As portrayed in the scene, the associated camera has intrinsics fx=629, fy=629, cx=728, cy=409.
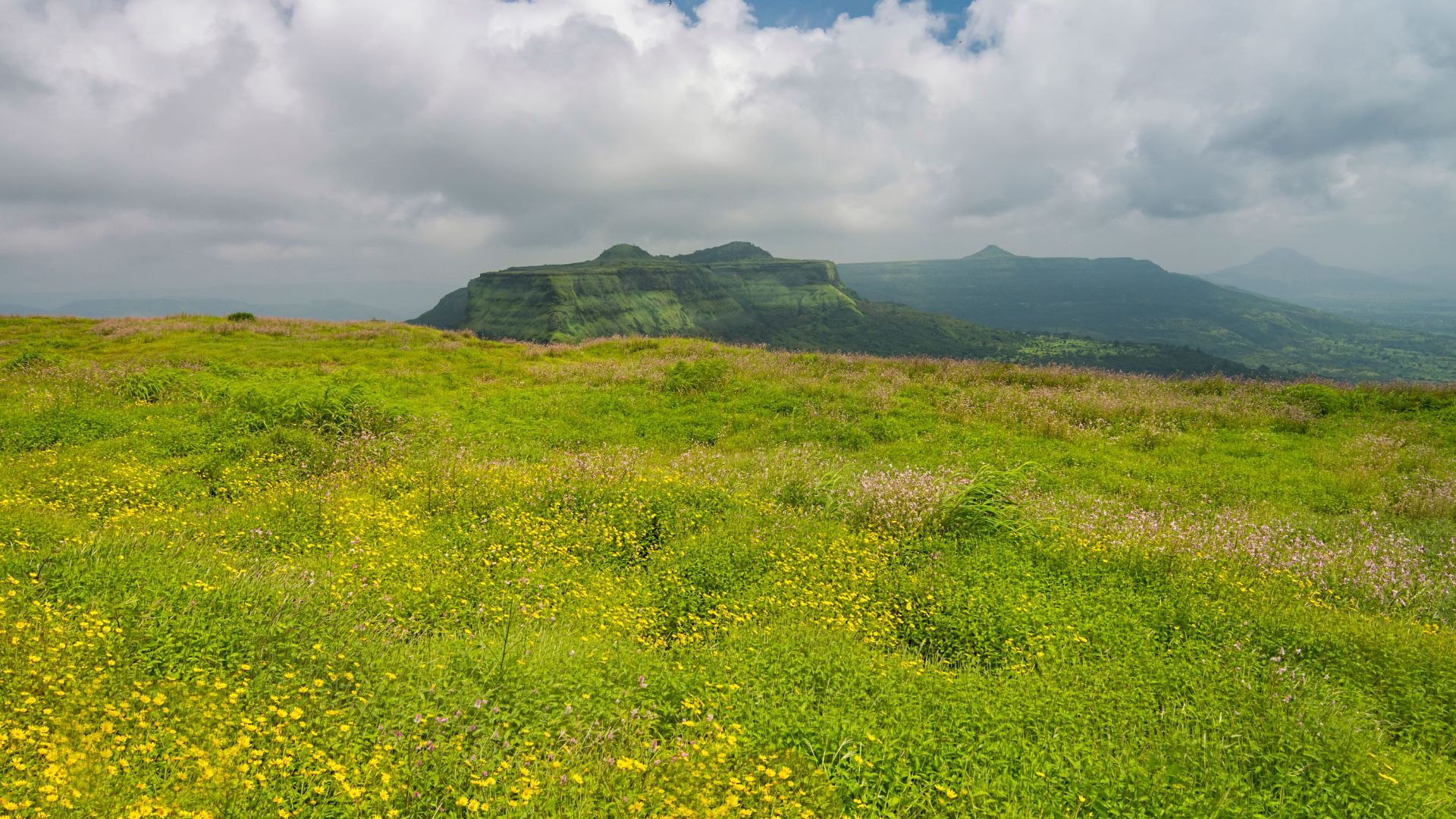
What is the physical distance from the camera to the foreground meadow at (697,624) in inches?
168

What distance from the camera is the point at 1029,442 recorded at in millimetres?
16422

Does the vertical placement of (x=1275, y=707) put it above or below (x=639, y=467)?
below

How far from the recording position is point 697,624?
22.5 feet

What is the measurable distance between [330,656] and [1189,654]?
26.7ft

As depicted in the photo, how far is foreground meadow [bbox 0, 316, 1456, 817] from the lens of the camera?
168 inches

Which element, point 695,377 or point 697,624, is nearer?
point 697,624

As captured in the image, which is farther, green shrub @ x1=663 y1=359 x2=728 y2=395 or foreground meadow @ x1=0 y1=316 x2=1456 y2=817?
green shrub @ x1=663 y1=359 x2=728 y2=395

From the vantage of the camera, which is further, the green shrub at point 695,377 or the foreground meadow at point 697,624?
the green shrub at point 695,377

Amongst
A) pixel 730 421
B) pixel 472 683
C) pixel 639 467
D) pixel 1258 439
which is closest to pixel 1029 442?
pixel 1258 439

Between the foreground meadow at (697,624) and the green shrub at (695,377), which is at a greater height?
the green shrub at (695,377)

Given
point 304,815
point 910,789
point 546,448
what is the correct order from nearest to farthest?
1. point 304,815
2. point 910,789
3. point 546,448

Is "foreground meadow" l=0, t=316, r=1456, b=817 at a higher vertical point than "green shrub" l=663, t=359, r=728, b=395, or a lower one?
lower

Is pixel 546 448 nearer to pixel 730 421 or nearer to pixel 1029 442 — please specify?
pixel 730 421

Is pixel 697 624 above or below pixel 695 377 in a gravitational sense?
below
